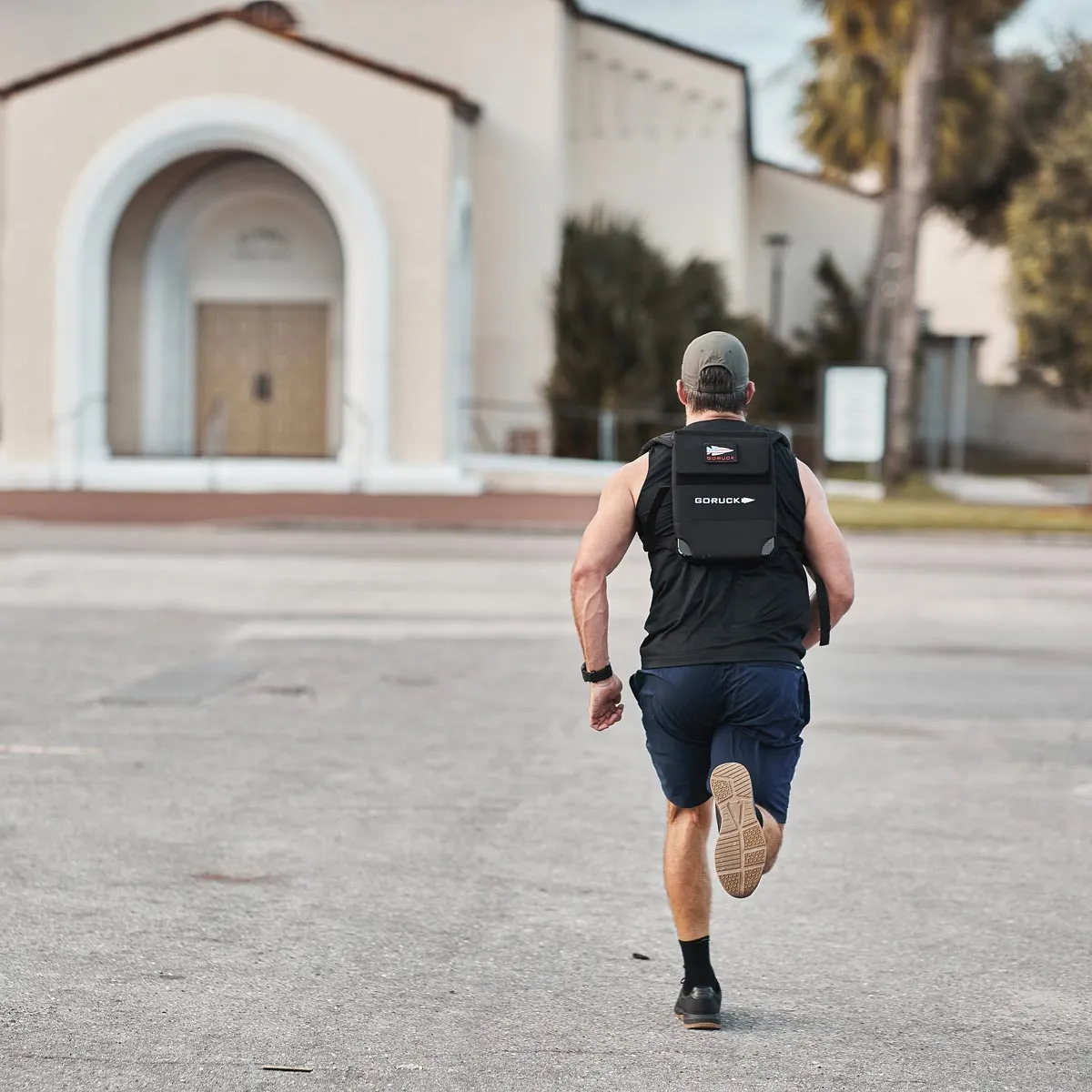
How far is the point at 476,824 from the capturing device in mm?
6898

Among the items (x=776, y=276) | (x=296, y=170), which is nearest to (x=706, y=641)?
(x=296, y=170)

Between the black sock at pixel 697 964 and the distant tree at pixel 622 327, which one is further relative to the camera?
the distant tree at pixel 622 327

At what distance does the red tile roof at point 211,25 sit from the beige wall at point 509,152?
131 inches

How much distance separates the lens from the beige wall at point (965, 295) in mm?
55344

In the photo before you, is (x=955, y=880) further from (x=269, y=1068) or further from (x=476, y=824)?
(x=269, y=1068)

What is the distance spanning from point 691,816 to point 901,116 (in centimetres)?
3144

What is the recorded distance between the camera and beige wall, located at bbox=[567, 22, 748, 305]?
114 feet

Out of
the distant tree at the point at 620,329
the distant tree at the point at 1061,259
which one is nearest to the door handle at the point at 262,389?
the distant tree at the point at 620,329

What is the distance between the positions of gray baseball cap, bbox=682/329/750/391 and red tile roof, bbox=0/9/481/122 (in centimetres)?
2537

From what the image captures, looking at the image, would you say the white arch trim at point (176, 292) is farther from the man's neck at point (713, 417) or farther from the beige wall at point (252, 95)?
the man's neck at point (713, 417)

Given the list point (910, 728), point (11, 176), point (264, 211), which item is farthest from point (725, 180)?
point (910, 728)

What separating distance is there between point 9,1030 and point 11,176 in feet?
89.8

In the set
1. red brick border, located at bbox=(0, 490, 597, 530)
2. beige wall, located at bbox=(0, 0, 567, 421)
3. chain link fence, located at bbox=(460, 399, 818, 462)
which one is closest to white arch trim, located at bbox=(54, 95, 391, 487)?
red brick border, located at bbox=(0, 490, 597, 530)

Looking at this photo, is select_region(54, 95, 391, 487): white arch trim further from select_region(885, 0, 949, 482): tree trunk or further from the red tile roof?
select_region(885, 0, 949, 482): tree trunk
